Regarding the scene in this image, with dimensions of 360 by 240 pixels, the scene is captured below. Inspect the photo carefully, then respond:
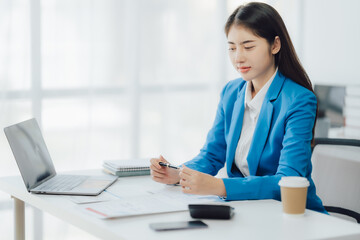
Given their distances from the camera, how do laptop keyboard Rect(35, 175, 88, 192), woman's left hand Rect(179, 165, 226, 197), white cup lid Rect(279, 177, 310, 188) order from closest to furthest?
white cup lid Rect(279, 177, 310, 188) < woman's left hand Rect(179, 165, 226, 197) < laptop keyboard Rect(35, 175, 88, 192)

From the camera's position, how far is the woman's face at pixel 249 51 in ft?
6.02

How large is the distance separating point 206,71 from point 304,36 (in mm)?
959

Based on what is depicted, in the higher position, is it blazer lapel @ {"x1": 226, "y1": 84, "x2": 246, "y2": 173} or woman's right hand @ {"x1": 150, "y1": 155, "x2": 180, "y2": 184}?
blazer lapel @ {"x1": 226, "y1": 84, "x2": 246, "y2": 173}

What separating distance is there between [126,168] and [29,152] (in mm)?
370

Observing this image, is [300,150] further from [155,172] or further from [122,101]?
[122,101]

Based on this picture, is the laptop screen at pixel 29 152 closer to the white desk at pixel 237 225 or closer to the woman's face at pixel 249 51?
the white desk at pixel 237 225

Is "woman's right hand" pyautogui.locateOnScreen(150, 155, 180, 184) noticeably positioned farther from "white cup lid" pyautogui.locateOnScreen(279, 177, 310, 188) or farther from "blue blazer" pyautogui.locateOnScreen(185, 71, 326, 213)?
"white cup lid" pyautogui.locateOnScreen(279, 177, 310, 188)

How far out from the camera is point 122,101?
3383 mm

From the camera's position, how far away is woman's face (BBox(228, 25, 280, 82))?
1834mm

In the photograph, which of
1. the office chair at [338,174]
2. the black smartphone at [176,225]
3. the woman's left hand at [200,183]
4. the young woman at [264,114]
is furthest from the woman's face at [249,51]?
the black smartphone at [176,225]

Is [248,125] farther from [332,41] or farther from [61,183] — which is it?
[332,41]

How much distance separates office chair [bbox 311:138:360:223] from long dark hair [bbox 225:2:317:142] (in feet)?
0.80

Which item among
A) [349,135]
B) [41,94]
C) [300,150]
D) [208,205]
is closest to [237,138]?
[300,150]

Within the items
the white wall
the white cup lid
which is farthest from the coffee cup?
the white wall
